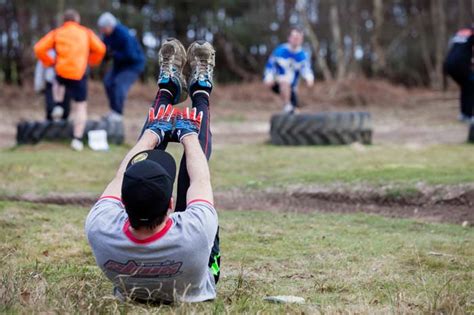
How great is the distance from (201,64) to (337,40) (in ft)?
82.1

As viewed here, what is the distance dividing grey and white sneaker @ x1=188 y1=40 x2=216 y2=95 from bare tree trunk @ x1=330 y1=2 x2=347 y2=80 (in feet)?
78.6

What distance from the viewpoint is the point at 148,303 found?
4188 millimetres

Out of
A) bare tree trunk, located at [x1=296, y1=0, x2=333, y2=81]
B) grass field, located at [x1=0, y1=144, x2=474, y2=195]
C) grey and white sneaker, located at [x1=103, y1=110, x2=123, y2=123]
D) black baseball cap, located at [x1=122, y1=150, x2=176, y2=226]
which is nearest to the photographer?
black baseball cap, located at [x1=122, y1=150, x2=176, y2=226]

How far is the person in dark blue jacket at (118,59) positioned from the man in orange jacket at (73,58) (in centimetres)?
68

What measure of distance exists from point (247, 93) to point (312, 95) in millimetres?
2068

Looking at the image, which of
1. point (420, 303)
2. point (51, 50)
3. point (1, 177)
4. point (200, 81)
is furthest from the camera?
point (51, 50)

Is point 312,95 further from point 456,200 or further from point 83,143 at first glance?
point 456,200

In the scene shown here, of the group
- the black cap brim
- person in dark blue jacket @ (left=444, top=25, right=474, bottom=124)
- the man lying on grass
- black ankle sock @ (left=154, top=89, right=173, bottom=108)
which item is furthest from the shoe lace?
person in dark blue jacket @ (left=444, top=25, right=474, bottom=124)

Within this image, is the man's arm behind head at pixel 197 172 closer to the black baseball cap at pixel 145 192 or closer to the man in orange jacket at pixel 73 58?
the black baseball cap at pixel 145 192

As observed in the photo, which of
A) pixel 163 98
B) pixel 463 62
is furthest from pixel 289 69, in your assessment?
pixel 163 98

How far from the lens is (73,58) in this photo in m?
12.6

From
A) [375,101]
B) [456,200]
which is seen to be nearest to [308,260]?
[456,200]

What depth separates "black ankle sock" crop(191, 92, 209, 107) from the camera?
17.3 ft

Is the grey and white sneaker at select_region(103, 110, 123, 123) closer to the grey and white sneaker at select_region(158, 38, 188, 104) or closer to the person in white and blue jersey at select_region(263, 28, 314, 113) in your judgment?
the person in white and blue jersey at select_region(263, 28, 314, 113)
